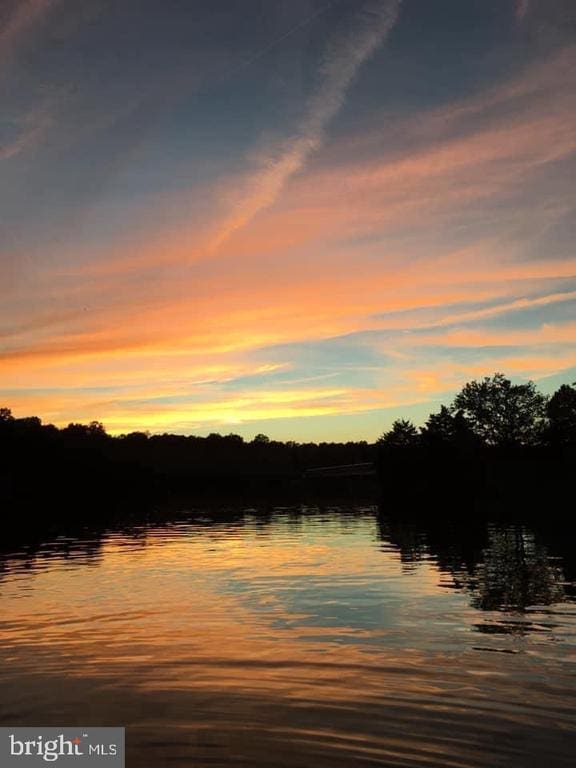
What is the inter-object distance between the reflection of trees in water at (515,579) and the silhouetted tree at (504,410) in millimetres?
138909

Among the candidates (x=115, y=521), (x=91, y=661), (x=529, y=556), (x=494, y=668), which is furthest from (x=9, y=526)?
(x=494, y=668)

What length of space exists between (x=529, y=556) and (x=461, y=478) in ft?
347

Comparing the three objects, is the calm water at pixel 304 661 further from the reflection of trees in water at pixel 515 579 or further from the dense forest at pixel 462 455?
the dense forest at pixel 462 455

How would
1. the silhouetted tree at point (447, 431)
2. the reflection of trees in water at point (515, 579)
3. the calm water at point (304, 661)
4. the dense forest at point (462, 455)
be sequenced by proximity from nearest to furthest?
the calm water at point (304, 661) < the reflection of trees in water at point (515, 579) < the dense forest at point (462, 455) < the silhouetted tree at point (447, 431)

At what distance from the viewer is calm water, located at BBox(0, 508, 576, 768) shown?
14.1 m

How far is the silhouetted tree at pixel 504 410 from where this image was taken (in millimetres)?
192500

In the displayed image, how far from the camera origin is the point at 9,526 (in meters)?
96.8

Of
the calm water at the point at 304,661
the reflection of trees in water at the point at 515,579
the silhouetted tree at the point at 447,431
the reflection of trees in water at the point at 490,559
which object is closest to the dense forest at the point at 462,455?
the silhouetted tree at the point at 447,431

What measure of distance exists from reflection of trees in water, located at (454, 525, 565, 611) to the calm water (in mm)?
145

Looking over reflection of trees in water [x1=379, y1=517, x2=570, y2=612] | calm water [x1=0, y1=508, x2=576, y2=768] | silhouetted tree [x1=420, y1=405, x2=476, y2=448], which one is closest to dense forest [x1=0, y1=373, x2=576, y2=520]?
silhouetted tree [x1=420, y1=405, x2=476, y2=448]

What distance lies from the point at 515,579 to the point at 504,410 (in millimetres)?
162166

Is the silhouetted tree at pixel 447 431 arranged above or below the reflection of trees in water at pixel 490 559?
above

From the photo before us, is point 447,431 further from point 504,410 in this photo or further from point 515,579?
point 515,579

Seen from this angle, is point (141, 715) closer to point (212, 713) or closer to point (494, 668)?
point (212, 713)
